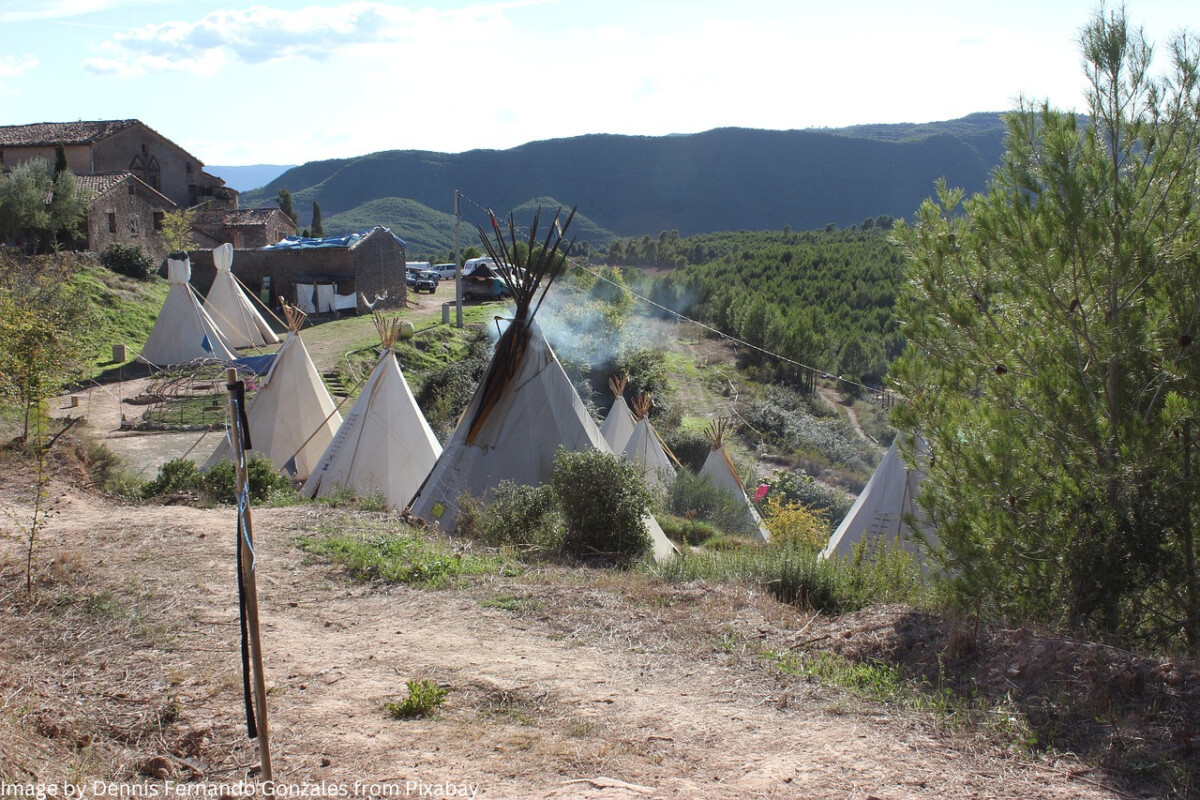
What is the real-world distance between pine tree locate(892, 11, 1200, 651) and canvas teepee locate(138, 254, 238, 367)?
59.8ft

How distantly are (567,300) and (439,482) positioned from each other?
18.9m

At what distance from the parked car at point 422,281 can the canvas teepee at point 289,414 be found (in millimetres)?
22959

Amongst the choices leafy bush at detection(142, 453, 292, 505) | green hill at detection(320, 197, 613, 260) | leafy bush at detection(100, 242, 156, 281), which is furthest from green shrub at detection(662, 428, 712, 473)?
green hill at detection(320, 197, 613, 260)

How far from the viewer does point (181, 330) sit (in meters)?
20.0

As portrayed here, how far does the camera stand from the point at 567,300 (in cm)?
2786

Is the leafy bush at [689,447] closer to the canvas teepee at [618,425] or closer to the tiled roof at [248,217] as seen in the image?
the canvas teepee at [618,425]

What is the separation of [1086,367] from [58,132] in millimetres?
38130

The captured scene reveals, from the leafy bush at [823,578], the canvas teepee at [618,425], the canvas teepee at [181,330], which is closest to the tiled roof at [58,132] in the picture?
the canvas teepee at [181,330]

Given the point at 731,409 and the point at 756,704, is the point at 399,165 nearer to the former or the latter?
the point at 731,409

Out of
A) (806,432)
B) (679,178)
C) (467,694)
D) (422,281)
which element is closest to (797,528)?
(467,694)

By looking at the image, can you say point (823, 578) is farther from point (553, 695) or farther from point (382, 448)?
point (382, 448)

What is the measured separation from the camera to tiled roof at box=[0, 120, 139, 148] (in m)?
32.6

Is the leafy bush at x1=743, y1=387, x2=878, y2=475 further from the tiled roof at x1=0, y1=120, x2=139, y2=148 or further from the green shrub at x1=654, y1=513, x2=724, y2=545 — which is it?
the tiled roof at x1=0, y1=120, x2=139, y2=148

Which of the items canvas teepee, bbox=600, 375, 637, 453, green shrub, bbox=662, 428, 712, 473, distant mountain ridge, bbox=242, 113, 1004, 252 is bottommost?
green shrub, bbox=662, 428, 712, 473
